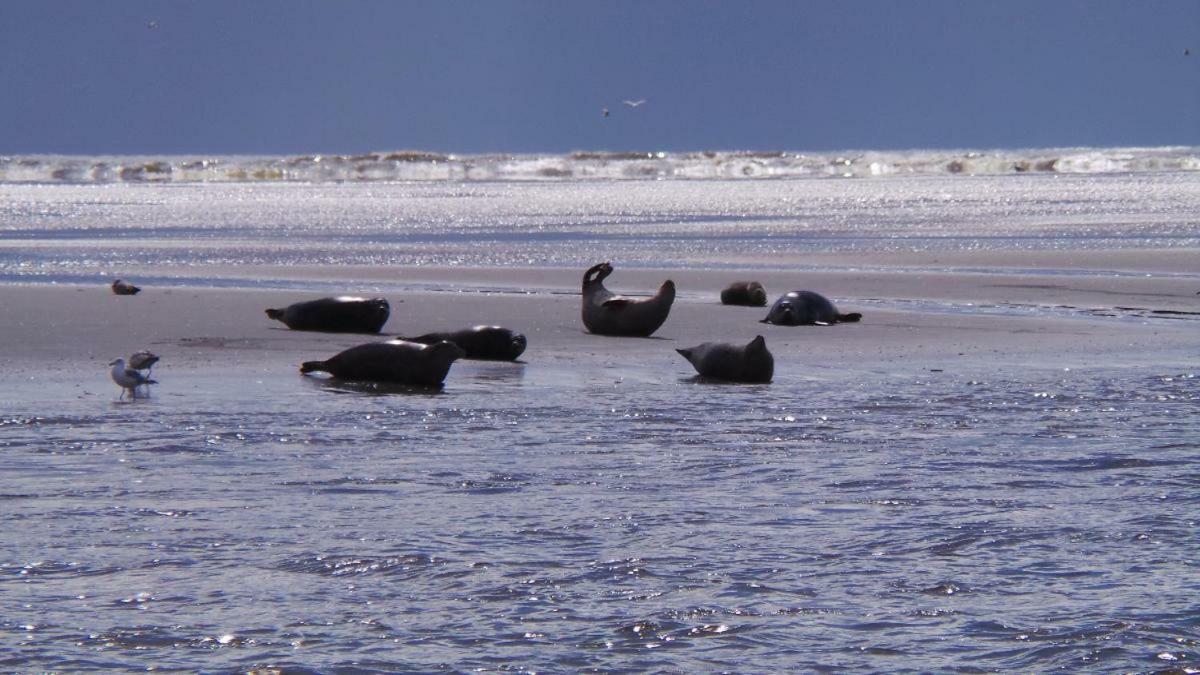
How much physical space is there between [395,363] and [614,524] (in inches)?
139

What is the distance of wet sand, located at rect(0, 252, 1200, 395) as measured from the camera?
9914 millimetres

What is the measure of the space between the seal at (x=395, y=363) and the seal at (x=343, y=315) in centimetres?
212

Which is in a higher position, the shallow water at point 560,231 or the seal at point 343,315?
the shallow water at point 560,231

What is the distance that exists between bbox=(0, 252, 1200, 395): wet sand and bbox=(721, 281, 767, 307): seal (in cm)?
27

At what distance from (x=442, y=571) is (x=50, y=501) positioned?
64.7 inches

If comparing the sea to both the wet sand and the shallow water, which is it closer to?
the wet sand

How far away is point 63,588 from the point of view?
4.65 m

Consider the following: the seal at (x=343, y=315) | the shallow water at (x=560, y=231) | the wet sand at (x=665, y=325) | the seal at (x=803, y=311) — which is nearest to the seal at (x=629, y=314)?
the wet sand at (x=665, y=325)

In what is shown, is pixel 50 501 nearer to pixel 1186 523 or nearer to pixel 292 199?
pixel 1186 523

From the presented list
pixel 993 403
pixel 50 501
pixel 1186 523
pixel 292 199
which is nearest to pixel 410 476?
pixel 50 501

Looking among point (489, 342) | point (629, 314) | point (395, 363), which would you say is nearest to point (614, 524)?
point (395, 363)

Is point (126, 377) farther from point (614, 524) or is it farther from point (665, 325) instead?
point (665, 325)

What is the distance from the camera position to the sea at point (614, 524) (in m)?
4.24

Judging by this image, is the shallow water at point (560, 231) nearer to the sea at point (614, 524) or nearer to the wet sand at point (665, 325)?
the wet sand at point (665, 325)
